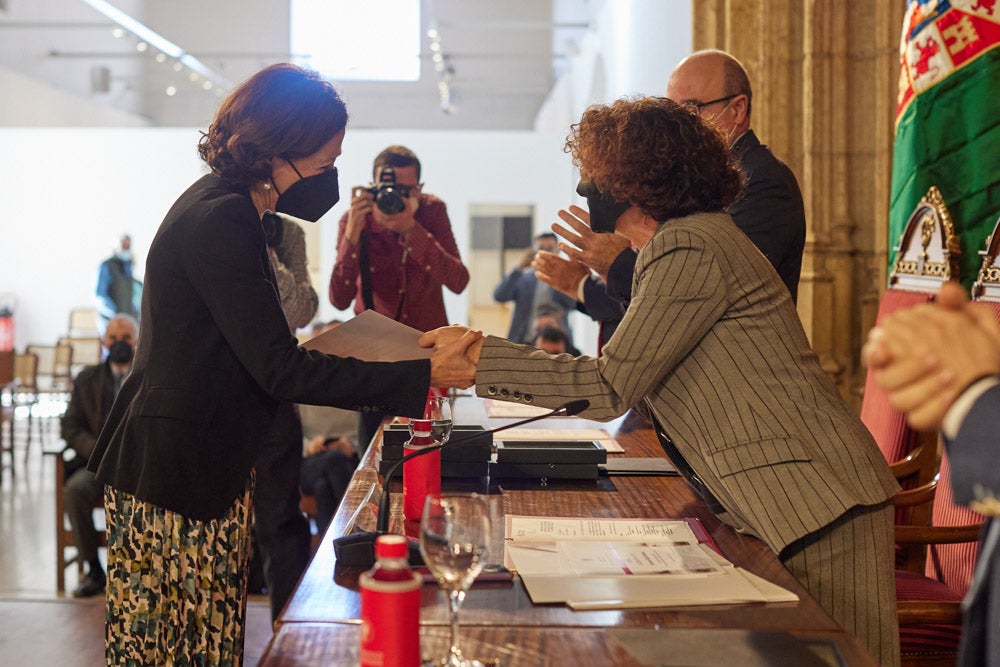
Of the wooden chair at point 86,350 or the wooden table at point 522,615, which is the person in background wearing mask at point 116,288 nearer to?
the wooden chair at point 86,350

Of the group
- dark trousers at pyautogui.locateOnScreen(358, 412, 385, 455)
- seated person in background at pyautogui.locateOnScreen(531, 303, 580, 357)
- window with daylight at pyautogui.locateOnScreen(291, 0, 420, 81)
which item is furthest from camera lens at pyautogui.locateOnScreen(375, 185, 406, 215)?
window with daylight at pyautogui.locateOnScreen(291, 0, 420, 81)

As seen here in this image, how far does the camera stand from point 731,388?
1624 mm

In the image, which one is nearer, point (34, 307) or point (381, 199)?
point (381, 199)

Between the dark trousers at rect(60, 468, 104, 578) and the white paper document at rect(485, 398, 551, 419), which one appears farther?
the dark trousers at rect(60, 468, 104, 578)

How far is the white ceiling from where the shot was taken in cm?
1453

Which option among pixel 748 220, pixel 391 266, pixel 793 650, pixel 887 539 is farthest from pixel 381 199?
pixel 793 650

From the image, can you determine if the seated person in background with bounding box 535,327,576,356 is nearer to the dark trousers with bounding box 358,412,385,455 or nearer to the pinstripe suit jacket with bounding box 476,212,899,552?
the dark trousers with bounding box 358,412,385,455

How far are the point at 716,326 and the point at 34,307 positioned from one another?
13.0m

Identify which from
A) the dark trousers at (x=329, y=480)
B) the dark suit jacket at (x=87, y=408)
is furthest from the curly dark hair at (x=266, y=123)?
the dark suit jacket at (x=87, y=408)

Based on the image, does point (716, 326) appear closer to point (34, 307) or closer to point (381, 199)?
point (381, 199)

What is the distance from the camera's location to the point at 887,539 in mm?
1643

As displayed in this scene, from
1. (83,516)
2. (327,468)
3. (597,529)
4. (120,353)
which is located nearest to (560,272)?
(597,529)

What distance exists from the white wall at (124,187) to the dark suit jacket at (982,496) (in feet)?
34.0

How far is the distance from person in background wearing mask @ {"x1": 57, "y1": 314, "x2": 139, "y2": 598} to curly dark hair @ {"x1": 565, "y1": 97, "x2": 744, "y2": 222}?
3.28m
